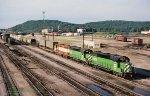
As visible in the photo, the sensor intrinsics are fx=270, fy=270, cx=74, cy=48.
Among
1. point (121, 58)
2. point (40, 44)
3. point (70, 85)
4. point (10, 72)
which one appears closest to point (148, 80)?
point (121, 58)

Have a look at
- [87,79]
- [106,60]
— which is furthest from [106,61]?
[87,79]

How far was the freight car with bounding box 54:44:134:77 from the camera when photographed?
35781 millimetres

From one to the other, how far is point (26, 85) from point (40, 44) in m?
71.1

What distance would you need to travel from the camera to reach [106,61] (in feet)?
131

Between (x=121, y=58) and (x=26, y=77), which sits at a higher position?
(x=121, y=58)

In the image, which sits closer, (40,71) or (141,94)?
(141,94)

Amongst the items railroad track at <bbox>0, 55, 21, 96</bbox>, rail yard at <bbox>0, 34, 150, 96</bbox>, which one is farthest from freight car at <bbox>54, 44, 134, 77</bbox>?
railroad track at <bbox>0, 55, 21, 96</bbox>

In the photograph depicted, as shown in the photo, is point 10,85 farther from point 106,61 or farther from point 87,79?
point 106,61

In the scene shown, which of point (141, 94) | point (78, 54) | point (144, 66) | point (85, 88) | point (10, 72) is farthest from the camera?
point (78, 54)

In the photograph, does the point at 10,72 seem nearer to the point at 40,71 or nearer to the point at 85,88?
the point at 40,71

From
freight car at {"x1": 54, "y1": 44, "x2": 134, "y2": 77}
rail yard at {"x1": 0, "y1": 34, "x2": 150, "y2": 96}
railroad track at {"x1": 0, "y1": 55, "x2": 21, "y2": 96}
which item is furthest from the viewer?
freight car at {"x1": 54, "y1": 44, "x2": 134, "y2": 77}

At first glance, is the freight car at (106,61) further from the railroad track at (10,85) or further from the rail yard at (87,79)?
the railroad track at (10,85)

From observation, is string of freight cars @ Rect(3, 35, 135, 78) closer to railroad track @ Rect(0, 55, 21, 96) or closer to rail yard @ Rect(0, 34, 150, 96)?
rail yard @ Rect(0, 34, 150, 96)

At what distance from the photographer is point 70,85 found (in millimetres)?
33156
